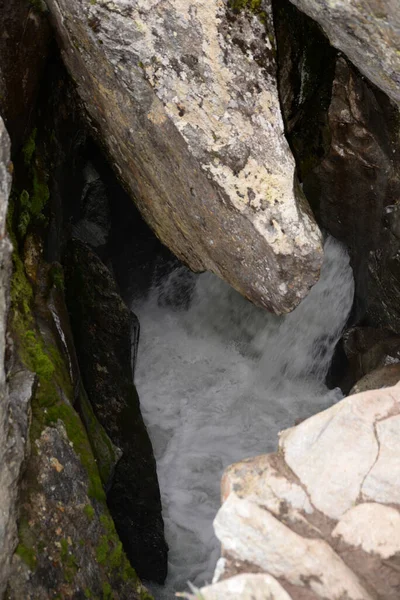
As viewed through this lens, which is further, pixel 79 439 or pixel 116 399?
pixel 116 399

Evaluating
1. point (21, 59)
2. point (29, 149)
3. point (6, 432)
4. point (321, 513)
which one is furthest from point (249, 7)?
point (321, 513)

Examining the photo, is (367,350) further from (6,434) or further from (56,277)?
(6,434)

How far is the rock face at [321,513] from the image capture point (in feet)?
11.2

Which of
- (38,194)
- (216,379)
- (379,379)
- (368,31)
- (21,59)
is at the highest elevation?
(368,31)

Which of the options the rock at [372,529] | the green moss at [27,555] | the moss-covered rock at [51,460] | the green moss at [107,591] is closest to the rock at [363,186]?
the moss-covered rock at [51,460]

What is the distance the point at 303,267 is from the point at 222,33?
2.22 m

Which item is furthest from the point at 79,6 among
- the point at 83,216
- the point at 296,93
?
the point at 83,216

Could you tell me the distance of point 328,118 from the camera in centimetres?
729

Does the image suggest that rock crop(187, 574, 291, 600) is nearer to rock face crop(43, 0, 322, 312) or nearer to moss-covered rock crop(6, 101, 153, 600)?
moss-covered rock crop(6, 101, 153, 600)

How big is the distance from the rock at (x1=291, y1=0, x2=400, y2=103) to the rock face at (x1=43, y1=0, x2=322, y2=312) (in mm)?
856

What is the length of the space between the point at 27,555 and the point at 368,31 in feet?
15.1

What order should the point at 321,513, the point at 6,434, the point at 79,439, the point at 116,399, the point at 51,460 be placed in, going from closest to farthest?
the point at 321,513
the point at 6,434
the point at 51,460
the point at 79,439
the point at 116,399

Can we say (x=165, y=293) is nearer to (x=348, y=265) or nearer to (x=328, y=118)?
(x=348, y=265)

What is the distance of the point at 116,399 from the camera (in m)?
7.48
